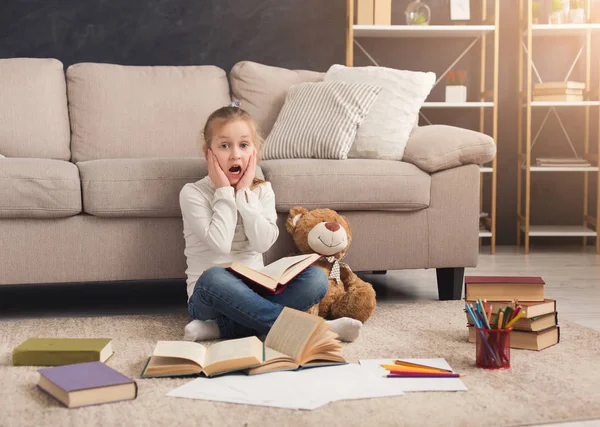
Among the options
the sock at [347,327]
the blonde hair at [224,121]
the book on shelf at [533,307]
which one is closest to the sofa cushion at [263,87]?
the blonde hair at [224,121]

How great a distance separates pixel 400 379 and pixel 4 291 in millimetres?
1889

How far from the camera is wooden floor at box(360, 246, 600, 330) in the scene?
8.88ft

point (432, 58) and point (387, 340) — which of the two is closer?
point (387, 340)

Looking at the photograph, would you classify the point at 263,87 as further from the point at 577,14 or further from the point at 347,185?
the point at 577,14

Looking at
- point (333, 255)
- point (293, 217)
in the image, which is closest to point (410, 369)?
point (333, 255)

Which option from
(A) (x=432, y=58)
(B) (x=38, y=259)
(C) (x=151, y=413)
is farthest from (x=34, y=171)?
(A) (x=432, y=58)

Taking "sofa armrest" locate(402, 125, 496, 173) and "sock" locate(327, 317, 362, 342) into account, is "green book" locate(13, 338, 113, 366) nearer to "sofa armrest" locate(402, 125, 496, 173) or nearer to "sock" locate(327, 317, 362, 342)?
"sock" locate(327, 317, 362, 342)

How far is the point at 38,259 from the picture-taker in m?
2.45

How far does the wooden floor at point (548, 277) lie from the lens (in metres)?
2.71

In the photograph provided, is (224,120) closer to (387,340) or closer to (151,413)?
(387,340)

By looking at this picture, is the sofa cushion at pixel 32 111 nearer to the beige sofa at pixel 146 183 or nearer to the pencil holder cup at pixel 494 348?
the beige sofa at pixel 146 183

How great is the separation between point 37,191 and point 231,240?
2.13 ft

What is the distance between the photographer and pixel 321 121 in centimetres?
293

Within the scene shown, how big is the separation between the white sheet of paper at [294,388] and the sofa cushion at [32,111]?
172cm
